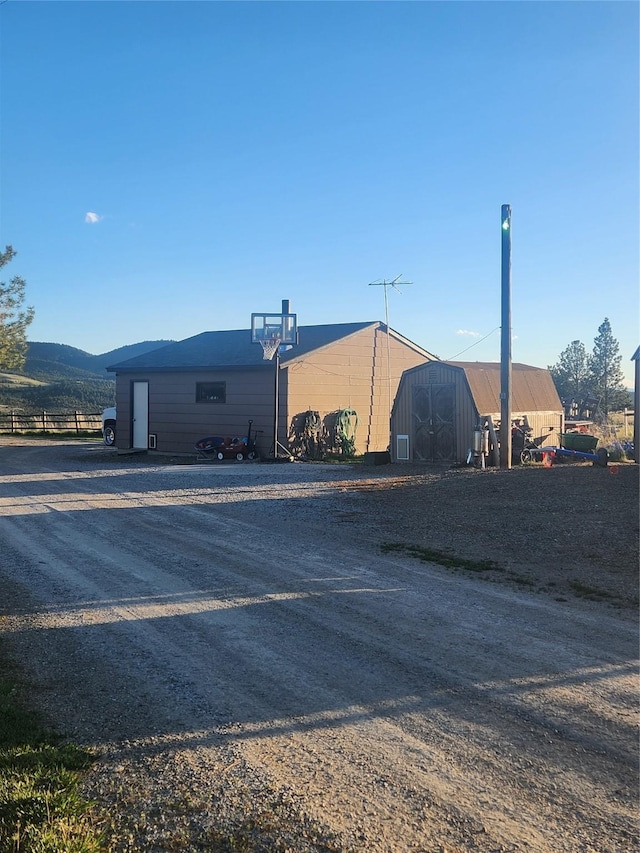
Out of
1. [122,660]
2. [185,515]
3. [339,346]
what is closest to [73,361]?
[339,346]

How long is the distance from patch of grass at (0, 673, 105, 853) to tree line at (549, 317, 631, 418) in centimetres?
4036

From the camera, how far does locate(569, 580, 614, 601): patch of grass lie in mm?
7367

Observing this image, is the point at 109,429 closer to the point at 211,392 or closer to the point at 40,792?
the point at 211,392

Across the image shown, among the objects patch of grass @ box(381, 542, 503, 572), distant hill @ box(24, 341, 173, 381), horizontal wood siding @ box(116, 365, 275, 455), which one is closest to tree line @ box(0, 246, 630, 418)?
horizontal wood siding @ box(116, 365, 275, 455)

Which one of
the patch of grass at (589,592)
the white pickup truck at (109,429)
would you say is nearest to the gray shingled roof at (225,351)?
the white pickup truck at (109,429)

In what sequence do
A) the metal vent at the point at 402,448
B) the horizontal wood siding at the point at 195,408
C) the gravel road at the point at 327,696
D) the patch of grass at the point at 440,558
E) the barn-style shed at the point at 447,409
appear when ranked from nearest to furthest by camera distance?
the gravel road at the point at 327,696
the patch of grass at the point at 440,558
the barn-style shed at the point at 447,409
the metal vent at the point at 402,448
the horizontal wood siding at the point at 195,408

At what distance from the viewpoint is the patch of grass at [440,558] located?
8633mm

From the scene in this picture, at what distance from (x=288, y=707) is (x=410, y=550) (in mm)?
5113

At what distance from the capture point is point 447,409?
65.5 feet

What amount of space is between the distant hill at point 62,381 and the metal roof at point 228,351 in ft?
44.1

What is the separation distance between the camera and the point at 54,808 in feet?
11.2

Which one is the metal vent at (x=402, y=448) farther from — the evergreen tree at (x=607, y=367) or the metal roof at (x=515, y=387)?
the evergreen tree at (x=607, y=367)

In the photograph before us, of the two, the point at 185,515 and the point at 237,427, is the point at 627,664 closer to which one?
the point at 185,515

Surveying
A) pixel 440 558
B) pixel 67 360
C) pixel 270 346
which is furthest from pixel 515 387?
pixel 67 360
